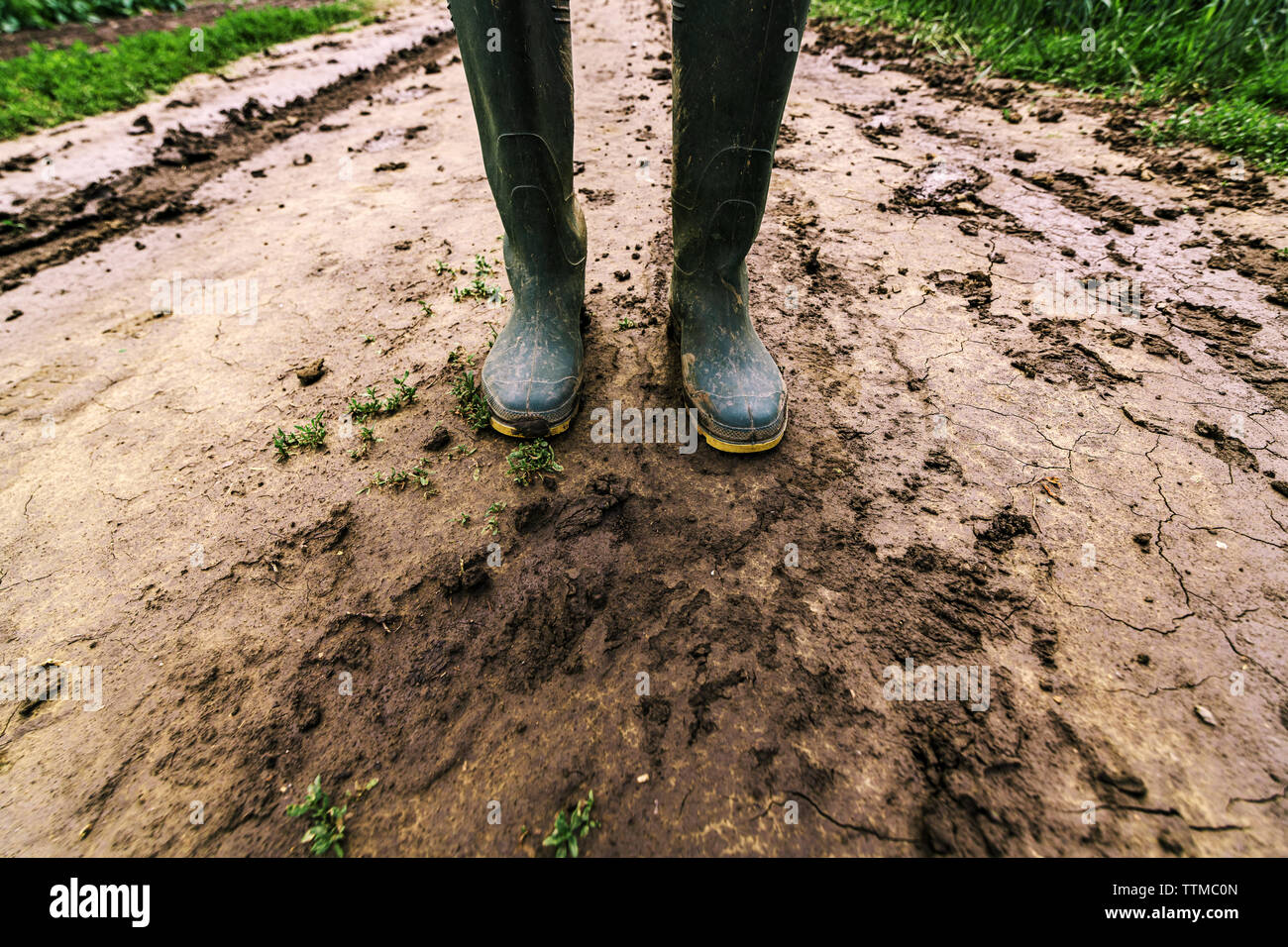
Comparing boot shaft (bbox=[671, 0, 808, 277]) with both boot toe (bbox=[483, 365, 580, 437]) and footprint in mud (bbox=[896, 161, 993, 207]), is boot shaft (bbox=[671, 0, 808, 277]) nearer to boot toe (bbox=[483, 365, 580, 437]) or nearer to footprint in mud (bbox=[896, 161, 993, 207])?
boot toe (bbox=[483, 365, 580, 437])

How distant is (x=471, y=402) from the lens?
158 cm

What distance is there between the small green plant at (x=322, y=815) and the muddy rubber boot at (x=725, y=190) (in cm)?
107

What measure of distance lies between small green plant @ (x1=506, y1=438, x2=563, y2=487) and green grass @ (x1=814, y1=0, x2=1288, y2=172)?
3.23 meters

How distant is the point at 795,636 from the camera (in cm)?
109

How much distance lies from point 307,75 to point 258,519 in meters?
4.49

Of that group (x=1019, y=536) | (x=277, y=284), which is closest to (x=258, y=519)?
(x=277, y=284)

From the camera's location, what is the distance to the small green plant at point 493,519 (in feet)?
4.23

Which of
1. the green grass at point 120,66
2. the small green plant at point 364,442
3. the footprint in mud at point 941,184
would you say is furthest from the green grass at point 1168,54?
the green grass at point 120,66

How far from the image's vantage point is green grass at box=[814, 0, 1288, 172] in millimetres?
2559

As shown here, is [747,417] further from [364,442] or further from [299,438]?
[299,438]

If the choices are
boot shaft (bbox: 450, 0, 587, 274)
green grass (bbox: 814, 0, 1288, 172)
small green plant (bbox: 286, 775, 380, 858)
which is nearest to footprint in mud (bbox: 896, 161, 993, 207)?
green grass (bbox: 814, 0, 1288, 172)

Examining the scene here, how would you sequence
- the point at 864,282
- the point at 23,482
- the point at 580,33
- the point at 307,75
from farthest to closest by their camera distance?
the point at 580,33
the point at 307,75
the point at 864,282
the point at 23,482
